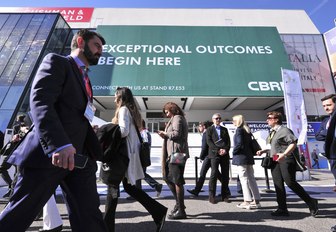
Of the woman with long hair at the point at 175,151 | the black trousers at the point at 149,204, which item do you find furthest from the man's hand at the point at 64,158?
the woman with long hair at the point at 175,151

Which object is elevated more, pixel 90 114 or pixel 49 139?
pixel 90 114

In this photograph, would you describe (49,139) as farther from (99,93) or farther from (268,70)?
(268,70)

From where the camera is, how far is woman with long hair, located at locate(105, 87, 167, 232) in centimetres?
287

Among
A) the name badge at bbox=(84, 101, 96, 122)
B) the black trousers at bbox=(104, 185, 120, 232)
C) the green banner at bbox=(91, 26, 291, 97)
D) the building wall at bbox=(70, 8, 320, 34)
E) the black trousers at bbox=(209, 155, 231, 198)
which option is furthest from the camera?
the building wall at bbox=(70, 8, 320, 34)

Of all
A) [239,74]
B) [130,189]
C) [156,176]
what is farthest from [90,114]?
[239,74]

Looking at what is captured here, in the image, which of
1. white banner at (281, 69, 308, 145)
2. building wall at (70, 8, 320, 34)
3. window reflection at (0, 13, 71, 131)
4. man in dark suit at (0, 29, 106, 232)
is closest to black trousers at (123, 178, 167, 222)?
man in dark suit at (0, 29, 106, 232)

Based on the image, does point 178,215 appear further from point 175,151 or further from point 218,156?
point 218,156

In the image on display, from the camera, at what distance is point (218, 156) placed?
4.97 meters

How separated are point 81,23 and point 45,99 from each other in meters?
25.5

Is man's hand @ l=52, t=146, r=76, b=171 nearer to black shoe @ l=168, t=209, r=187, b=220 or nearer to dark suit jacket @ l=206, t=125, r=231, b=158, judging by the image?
black shoe @ l=168, t=209, r=187, b=220

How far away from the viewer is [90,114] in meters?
1.86

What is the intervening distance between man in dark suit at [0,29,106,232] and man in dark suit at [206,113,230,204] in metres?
3.35

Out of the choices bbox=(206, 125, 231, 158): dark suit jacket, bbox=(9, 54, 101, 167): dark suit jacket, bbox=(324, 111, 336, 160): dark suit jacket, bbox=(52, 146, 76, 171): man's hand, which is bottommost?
bbox=(52, 146, 76, 171): man's hand

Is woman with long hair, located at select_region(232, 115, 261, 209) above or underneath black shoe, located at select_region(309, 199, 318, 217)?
above
